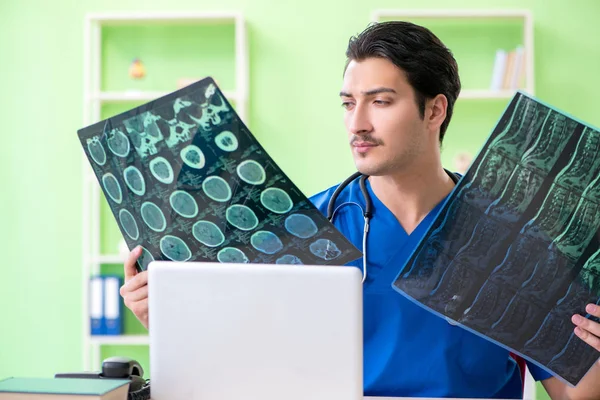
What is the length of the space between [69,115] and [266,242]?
9.12ft

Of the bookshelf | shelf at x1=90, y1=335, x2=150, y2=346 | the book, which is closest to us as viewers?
the book

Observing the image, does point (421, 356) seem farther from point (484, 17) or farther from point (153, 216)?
point (484, 17)

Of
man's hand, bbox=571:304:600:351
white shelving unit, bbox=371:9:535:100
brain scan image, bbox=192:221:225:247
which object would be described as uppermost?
white shelving unit, bbox=371:9:535:100

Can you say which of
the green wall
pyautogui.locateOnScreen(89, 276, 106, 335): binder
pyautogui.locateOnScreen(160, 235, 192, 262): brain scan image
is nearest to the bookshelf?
the green wall

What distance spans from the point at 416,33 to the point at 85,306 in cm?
229

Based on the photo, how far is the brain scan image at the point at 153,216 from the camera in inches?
45.9

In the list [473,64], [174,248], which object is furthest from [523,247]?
[473,64]

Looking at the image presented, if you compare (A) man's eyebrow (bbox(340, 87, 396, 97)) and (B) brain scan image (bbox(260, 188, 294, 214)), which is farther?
(A) man's eyebrow (bbox(340, 87, 396, 97))

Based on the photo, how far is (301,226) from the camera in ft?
3.85

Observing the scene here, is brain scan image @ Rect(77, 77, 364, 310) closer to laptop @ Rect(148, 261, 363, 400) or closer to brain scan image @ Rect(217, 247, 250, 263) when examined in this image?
brain scan image @ Rect(217, 247, 250, 263)

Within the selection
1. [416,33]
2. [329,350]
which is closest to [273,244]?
[329,350]

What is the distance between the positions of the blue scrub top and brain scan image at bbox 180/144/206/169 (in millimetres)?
580

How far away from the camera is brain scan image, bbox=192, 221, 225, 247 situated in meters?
1.17

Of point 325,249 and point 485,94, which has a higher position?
point 485,94
